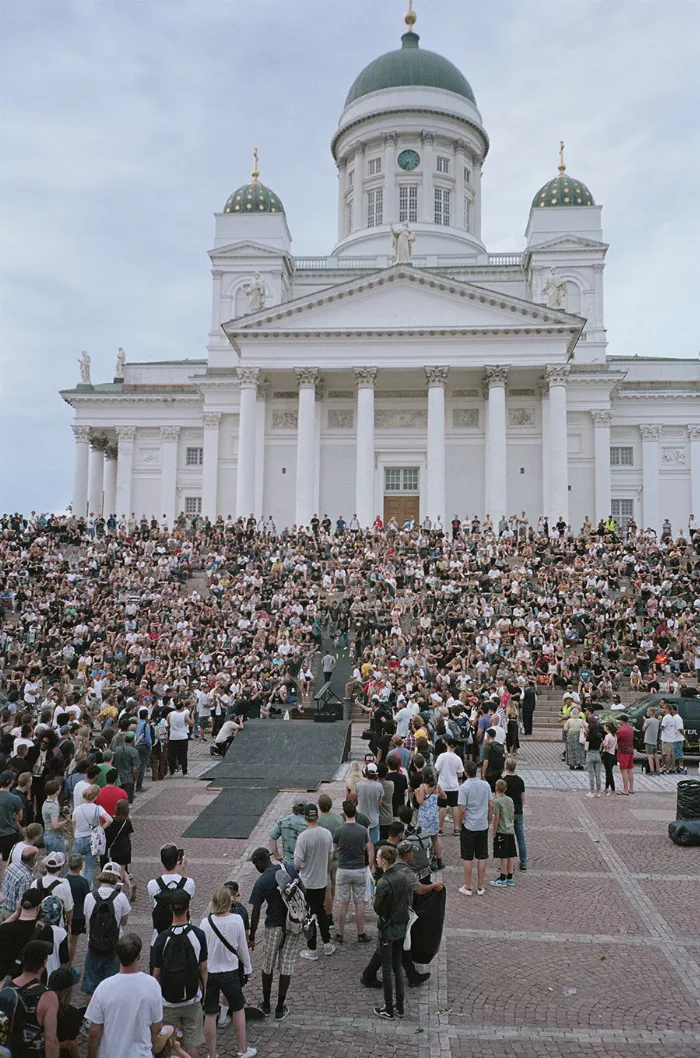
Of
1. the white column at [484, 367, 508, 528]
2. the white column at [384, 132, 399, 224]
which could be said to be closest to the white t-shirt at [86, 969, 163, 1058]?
the white column at [484, 367, 508, 528]

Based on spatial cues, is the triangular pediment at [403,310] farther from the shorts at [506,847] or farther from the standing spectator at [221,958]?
the standing spectator at [221,958]

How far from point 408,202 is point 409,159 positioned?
119 inches

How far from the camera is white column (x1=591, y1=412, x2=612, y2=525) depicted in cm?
4775

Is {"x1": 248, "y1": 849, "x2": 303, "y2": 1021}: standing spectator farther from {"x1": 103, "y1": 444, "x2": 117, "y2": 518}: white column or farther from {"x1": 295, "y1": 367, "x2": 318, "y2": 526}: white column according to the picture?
{"x1": 103, "y1": 444, "x2": 117, "y2": 518}: white column

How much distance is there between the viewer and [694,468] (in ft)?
Answer: 168

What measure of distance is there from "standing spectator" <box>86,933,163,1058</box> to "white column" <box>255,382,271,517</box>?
39535mm

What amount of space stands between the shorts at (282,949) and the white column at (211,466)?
42.6 meters

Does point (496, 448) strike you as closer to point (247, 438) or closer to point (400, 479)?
point (400, 479)

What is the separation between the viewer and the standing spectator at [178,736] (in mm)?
17219

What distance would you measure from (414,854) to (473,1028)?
1707 mm

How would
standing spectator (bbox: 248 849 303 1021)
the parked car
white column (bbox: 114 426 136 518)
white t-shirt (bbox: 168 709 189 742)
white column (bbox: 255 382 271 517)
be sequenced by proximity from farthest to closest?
white column (bbox: 114 426 136 518) → white column (bbox: 255 382 271 517) → the parked car → white t-shirt (bbox: 168 709 189 742) → standing spectator (bbox: 248 849 303 1021)

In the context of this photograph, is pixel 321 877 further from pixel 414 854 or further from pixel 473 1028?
pixel 473 1028

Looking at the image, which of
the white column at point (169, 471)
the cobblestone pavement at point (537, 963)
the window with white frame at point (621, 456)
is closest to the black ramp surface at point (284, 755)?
the cobblestone pavement at point (537, 963)

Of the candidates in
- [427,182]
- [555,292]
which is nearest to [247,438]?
[555,292]
